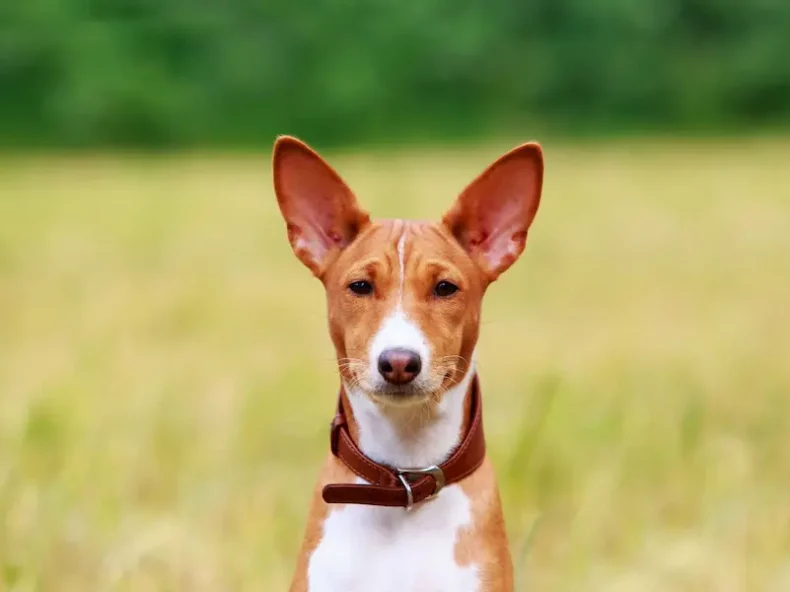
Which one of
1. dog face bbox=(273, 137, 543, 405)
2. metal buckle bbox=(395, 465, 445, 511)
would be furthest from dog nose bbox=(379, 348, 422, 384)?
metal buckle bbox=(395, 465, 445, 511)

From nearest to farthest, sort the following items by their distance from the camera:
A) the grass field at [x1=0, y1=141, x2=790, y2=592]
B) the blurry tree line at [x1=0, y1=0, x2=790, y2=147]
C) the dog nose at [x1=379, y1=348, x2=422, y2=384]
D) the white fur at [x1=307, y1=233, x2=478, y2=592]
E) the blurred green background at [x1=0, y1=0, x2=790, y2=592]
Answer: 1. the dog nose at [x1=379, y1=348, x2=422, y2=384]
2. the white fur at [x1=307, y1=233, x2=478, y2=592]
3. the grass field at [x1=0, y1=141, x2=790, y2=592]
4. the blurred green background at [x1=0, y1=0, x2=790, y2=592]
5. the blurry tree line at [x1=0, y1=0, x2=790, y2=147]

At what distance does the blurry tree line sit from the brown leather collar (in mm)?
13674

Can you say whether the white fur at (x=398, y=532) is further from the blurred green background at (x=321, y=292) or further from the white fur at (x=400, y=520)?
the blurred green background at (x=321, y=292)

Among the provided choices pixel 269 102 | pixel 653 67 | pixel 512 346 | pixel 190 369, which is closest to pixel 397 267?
pixel 190 369

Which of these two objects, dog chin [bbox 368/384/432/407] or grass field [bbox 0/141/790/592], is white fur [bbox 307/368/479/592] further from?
grass field [bbox 0/141/790/592]

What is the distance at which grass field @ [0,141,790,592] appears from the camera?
536 cm

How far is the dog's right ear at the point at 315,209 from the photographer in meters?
Result: 4.01

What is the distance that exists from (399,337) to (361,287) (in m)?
0.30

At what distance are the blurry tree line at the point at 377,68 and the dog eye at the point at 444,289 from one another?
1369 centimetres

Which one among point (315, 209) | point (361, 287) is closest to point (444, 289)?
point (361, 287)

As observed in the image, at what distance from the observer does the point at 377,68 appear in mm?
17766

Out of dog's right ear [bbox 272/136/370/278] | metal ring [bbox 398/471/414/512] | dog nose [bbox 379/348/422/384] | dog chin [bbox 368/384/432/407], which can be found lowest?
metal ring [bbox 398/471/414/512]

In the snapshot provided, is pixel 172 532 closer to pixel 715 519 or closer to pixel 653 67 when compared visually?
pixel 715 519

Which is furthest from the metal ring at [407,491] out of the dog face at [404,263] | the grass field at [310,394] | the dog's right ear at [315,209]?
the grass field at [310,394]
